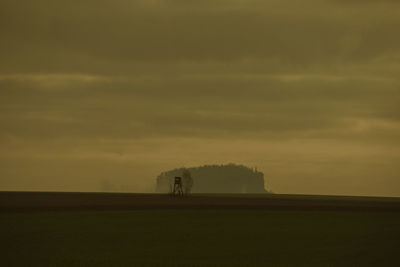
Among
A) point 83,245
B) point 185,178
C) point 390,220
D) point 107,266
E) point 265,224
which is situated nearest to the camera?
point 107,266

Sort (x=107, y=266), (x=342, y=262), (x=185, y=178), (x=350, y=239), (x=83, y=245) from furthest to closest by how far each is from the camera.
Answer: (x=185, y=178) < (x=350, y=239) < (x=83, y=245) < (x=342, y=262) < (x=107, y=266)

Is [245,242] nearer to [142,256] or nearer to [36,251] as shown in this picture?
[142,256]

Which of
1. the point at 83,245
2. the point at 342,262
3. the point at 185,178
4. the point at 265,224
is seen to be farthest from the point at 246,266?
the point at 185,178

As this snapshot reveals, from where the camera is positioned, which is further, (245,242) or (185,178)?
(185,178)

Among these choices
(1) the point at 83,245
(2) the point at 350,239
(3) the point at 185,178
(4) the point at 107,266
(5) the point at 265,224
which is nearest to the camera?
(4) the point at 107,266

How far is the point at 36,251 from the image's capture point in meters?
40.8

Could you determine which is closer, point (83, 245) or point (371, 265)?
point (371, 265)

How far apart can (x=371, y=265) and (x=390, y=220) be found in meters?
29.9

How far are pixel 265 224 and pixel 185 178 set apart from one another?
92.9m

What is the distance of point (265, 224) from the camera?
5966cm

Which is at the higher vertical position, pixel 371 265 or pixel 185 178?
pixel 185 178

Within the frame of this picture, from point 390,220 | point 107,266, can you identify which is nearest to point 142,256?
point 107,266

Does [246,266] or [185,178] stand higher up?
[185,178]

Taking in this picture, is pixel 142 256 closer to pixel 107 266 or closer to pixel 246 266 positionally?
pixel 107 266
